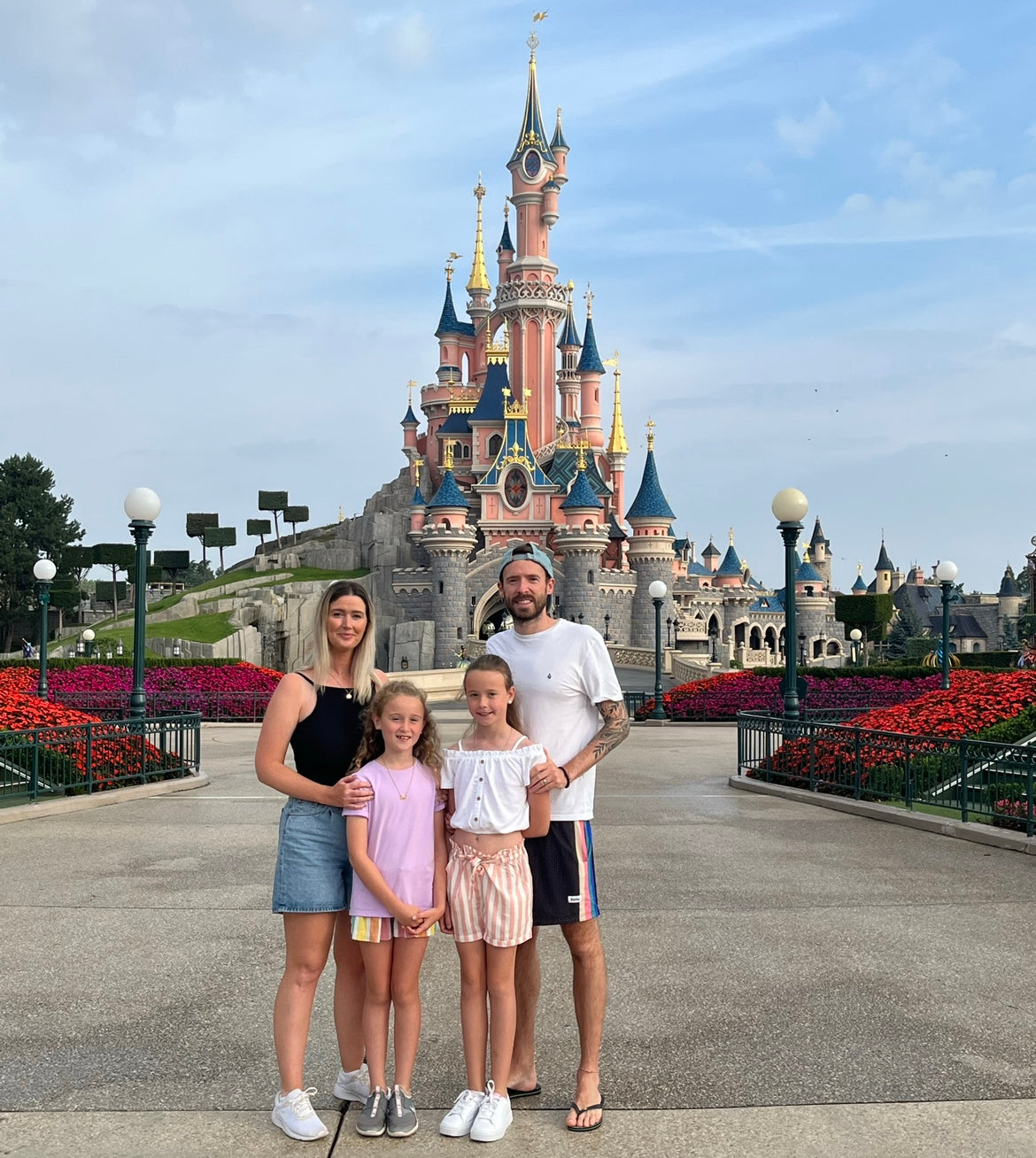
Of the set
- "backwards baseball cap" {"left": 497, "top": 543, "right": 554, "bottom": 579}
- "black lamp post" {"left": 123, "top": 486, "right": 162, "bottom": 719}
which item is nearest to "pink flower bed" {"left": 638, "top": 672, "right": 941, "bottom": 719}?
"black lamp post" {"left": 123, "top": 486, "right": 162, "bottom": 719}

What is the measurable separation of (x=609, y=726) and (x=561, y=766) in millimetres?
235

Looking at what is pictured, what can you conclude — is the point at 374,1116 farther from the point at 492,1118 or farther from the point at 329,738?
the point at 329,738

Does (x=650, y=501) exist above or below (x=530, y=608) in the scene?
above

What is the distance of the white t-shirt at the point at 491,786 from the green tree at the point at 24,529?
6615 cm

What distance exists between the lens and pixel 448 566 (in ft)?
195

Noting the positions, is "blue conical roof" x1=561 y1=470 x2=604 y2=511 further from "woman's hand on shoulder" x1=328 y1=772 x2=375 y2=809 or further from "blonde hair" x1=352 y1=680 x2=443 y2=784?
"woman's hand on shoulder" x1=328 y1=772 x2=375 y2=809

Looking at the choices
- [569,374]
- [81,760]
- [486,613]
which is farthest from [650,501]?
[81,760]

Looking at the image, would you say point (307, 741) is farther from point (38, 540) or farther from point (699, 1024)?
point (38, 540)

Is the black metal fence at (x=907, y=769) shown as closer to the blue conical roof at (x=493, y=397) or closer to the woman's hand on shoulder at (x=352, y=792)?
the woman's hand on shoulder at (x=352, y=792)

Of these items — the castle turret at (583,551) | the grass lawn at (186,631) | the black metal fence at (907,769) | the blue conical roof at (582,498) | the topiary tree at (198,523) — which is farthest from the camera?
the topiary tree at (198,523)

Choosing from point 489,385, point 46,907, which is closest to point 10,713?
point 46,907

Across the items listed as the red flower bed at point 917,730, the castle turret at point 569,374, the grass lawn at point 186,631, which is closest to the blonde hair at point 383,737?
the red flower bed at point 917,730

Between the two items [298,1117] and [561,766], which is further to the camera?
[561,766]

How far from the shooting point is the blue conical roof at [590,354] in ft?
241
